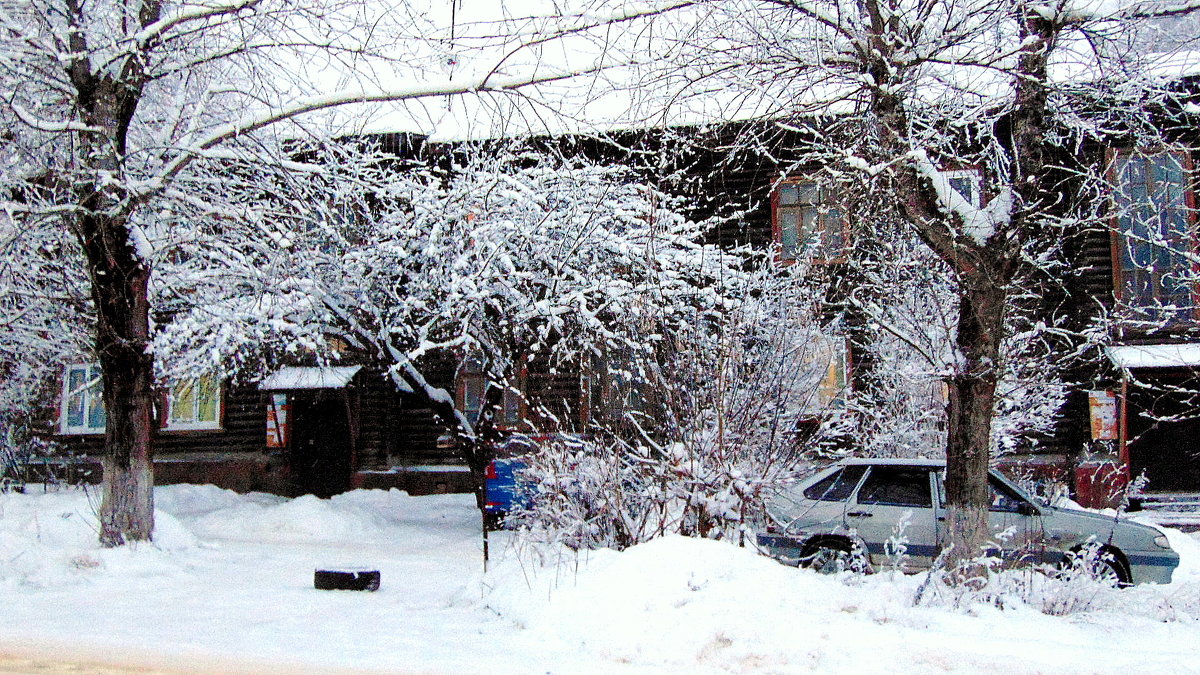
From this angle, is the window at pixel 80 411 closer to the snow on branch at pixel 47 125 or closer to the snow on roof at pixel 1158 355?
the snow on branch at pixel 47 125

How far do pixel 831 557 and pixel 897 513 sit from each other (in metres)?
0.92

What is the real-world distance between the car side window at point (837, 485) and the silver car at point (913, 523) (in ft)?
0.03

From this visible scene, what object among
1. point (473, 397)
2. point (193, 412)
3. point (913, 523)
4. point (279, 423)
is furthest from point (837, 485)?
point (193, 412)

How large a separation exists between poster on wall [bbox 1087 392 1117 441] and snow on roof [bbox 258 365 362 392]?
1399 cm

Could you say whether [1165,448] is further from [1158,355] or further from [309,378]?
[309,378]

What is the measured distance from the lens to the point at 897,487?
9633 millimetres

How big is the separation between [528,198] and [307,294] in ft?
10.8

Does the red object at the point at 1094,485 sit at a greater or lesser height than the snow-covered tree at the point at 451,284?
lesser

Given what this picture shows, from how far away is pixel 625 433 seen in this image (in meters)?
9.60

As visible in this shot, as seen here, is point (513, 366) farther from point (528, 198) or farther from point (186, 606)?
point (186, 606)

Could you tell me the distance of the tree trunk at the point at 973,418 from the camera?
720cm

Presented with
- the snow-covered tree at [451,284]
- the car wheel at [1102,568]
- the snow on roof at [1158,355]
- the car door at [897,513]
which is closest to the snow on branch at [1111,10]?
the car wheel at [1102,568]

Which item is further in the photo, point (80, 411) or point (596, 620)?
point (80, 411)

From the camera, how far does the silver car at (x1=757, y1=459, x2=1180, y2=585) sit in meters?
9.17
